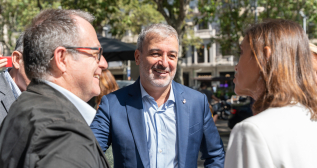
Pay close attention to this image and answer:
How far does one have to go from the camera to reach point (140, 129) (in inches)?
83.1

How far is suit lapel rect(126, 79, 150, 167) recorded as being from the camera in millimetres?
2039

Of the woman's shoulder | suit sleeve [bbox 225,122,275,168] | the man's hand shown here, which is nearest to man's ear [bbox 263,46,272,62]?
the woman's shoulder

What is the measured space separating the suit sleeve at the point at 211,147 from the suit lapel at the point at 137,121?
50cm

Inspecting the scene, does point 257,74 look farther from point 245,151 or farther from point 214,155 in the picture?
point 214,155

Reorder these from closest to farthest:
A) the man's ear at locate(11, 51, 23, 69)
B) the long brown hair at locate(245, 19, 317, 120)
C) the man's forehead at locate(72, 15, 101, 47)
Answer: the long brown hair at locate(245, 19, 317, 120), the man's forehead at locate(72, 15, 101, 47), the man's ear at locate(11, 51, 23, 69)

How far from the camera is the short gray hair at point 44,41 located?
1.34 m

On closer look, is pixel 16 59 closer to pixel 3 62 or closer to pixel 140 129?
pixel 3 62

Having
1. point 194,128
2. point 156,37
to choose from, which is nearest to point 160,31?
point 156,37

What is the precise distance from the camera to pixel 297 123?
1221 millimetres

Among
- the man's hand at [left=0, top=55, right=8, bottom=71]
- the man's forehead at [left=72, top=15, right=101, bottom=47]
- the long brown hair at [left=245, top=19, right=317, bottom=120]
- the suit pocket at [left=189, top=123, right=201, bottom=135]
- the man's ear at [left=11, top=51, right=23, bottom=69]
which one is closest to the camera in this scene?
the long brown hair at [left=245, top=19, right=317, bottom=120]

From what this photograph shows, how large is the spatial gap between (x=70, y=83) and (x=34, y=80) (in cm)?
17

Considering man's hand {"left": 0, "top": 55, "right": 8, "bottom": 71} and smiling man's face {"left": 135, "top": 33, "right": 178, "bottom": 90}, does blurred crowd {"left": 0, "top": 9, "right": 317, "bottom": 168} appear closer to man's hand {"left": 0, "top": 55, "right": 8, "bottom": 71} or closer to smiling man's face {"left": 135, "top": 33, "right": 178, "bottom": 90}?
smiling man's face {"left": 135, "top": 33, "right": 178, "bottom": 90}

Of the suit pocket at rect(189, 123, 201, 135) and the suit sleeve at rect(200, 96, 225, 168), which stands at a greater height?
the suit pocket at rect(189, 123, 201, 135)

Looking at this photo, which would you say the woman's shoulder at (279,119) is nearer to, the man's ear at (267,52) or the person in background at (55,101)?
the man's ear at (267,52)
